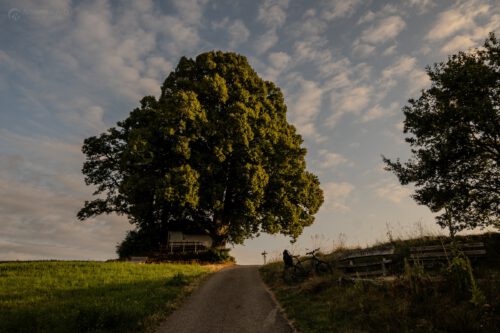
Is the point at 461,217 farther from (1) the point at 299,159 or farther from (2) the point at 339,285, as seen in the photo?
(1) the point at 299,159

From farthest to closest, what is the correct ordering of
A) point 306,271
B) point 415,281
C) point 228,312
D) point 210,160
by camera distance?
point 210,160
point 306,271
point 228,312
point 415,281

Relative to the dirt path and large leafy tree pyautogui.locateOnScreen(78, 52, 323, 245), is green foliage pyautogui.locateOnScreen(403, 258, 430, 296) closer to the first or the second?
the dirt path

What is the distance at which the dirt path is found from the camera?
1076 cm

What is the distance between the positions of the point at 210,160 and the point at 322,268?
654 inches

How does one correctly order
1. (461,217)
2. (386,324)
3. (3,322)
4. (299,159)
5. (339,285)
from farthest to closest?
(299,159) < (461,217) < (339,285) < (3,322) < (386,324)

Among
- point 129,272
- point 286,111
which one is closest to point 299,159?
point 286,111

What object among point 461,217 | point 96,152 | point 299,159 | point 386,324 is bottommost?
point 386,324

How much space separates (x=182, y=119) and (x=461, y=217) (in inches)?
832

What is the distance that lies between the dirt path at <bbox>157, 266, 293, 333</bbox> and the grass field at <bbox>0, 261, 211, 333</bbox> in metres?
0.65

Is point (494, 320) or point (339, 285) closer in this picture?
point (494, 320)

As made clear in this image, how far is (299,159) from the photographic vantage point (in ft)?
118

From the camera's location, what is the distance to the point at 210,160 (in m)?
31.5

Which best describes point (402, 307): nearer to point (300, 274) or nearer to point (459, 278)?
point (459, 278)

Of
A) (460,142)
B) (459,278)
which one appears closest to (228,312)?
(459,278)
